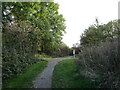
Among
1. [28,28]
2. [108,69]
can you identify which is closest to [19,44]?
[28,28]

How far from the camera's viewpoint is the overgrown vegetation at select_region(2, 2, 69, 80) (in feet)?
35.9

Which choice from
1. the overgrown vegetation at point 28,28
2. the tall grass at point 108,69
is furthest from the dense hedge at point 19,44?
the tall grass at point 108,69

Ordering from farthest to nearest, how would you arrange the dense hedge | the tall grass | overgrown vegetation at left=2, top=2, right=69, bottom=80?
1. overgrown vegetation at left=2, top=2, right=69, bottom=80
2. the dense hedge
3. the tall grass

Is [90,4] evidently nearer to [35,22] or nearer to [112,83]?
[35,22]

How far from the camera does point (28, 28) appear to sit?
1269cm

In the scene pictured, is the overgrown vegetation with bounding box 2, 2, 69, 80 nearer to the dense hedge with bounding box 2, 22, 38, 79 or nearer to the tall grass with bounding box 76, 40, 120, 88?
the dense hedge with bounding box 2, 22, 38, 79

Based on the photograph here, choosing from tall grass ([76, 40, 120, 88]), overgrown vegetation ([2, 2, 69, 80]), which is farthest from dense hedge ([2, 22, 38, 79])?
tall grass ([76, 40, 120, 88])

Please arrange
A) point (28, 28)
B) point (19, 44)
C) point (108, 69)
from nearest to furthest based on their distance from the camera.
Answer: point (108, 69), point (19, 44), point (28, 28)

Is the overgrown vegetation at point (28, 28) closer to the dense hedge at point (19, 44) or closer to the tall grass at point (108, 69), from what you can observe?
the dense hedge at point (19, 44)

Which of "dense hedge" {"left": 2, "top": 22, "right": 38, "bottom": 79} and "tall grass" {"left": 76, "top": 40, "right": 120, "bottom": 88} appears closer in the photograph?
"tall grass" {"left": 76, "top": 40, "right": 120, "bottom": 88}

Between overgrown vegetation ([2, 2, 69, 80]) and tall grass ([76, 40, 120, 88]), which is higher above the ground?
overgrown vegetation ([2, 2, 69, 80])

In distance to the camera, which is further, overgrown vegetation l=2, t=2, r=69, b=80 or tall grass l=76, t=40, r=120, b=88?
overgrown vegetation l=2, t=2, r=69, b=80

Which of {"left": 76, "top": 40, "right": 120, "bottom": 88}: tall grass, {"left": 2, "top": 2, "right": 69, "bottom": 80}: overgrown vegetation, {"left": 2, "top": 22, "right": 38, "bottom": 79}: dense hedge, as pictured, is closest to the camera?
{"left": 76, "top": 40, "right": 120, "bottom": 88}: tall grass

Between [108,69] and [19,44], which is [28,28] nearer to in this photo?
[19,44]
